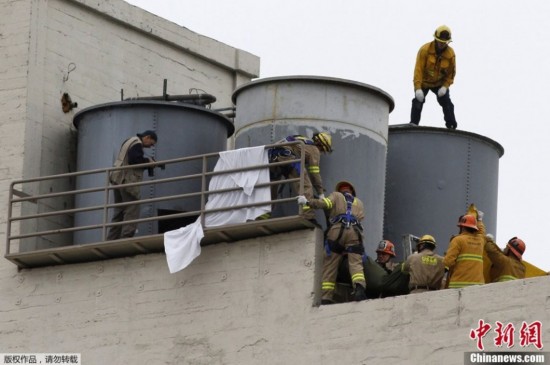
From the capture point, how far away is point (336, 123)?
98.4 feet

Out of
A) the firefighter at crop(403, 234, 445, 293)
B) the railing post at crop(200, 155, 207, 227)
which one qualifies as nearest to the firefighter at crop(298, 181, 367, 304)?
the firefighter at crop(403, 234, 445, 293)

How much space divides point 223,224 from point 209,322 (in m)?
1.44

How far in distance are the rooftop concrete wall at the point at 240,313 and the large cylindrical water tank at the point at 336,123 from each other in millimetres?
2203

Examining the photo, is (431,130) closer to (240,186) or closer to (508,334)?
(240,186)

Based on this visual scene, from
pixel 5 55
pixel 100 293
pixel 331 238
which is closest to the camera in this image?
pixel 331 238

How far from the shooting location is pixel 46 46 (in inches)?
1259

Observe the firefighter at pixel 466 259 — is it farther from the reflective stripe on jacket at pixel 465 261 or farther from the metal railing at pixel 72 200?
the metal railing at pixel 72 200

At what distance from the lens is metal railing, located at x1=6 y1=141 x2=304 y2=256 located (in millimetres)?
28797

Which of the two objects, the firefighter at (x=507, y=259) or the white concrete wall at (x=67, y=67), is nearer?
the firefighter at (x=507, y=259)

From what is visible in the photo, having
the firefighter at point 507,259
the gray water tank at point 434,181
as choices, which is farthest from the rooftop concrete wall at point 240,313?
the gray water tank at point 434,181

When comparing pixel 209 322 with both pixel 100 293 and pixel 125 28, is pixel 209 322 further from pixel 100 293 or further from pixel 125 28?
pixel 125 28

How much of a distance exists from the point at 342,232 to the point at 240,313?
6.21 feet

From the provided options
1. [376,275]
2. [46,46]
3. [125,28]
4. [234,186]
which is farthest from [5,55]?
[376,275]

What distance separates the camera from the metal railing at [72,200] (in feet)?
94.5
